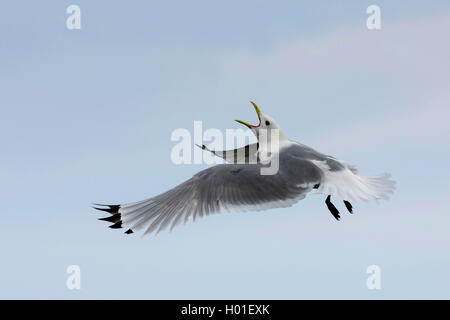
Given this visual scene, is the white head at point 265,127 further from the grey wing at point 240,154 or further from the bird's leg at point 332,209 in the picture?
the bird's leg at point 332,209

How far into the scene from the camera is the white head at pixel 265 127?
4.81 metres

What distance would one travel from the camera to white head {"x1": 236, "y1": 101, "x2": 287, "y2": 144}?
4809 millimetres

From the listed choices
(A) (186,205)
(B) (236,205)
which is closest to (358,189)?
(B) (236,205)

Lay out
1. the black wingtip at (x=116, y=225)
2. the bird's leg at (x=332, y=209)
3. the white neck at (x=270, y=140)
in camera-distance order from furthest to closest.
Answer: the white neck at (x=270, y=140) < the bird's leg at (x=332, y=209) < the black wingtip at (x=116, y=225)

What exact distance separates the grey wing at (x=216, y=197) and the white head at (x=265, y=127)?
0.83 meters

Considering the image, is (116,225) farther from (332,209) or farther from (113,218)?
(332,209)

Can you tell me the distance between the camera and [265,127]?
4.86 metres

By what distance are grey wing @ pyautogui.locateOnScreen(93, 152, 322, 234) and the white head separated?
832 mm

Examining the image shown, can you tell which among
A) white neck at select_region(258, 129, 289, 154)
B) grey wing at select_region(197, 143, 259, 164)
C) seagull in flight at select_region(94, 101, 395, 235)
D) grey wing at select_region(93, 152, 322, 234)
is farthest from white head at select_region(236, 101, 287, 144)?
grey wing at select_region(93, 152, 322, 234)

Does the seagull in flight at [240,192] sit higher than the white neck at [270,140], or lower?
lower

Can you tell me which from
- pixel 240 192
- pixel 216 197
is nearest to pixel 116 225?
pixel 216 197

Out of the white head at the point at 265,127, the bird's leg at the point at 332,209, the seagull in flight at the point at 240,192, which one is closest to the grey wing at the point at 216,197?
the seagull in flight at the point at 240,192

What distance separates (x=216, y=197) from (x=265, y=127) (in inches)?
45.6

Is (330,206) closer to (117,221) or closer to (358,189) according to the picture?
(358,189)
